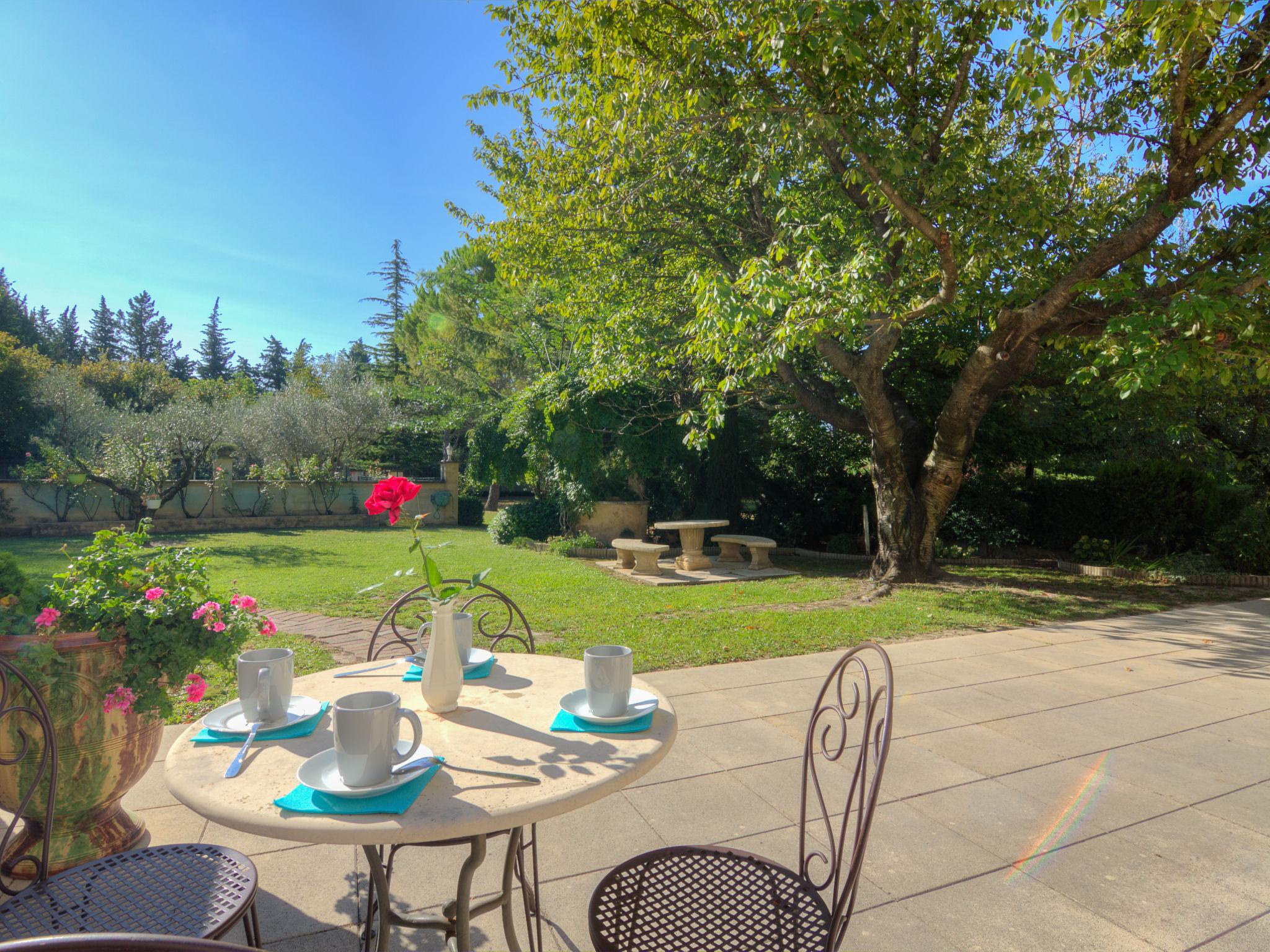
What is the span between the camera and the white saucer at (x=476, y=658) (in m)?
2.10

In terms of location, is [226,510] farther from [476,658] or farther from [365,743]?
[365,743]

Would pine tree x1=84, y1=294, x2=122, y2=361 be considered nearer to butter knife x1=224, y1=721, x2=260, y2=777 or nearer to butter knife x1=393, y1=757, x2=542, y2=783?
butter knife x1=224, y1=721, x2=260, y2=777

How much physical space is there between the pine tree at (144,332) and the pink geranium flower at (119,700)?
60.9 meters

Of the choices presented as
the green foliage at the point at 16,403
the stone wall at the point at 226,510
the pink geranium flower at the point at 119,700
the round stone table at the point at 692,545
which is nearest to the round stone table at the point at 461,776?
the pink geranium flower at the point at 119,700

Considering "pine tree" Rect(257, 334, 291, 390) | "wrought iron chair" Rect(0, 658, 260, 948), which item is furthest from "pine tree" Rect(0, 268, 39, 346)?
"wrought iron chair" Rect(0, 658, 260, 948)

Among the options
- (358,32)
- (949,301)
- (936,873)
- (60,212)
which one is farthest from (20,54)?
(949,301)

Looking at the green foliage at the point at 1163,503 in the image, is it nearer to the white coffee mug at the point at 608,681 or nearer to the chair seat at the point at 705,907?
the chair seat at the point at 705,907

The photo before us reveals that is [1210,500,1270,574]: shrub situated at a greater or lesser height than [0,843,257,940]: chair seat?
greater

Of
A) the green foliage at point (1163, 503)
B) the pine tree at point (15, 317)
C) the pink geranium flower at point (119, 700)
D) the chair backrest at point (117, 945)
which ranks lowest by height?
the pink geranium flower at point (119, 700)

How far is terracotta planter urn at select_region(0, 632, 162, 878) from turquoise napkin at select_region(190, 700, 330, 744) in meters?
0.87

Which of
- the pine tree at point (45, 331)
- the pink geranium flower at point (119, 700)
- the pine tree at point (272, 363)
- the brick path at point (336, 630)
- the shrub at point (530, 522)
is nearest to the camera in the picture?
the pink geranium flower at point (119, 700)

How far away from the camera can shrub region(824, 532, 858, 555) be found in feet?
39.8

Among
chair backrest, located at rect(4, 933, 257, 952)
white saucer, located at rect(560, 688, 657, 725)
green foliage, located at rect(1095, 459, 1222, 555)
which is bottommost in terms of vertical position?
white saucer, located at rect(560, 688, 657, 725)

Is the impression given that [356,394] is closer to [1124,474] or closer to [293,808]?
[1124,474]
